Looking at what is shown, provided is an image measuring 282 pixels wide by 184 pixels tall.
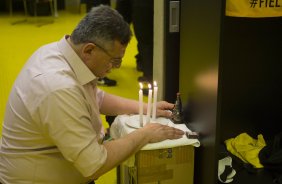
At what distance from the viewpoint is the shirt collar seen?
4.93 ft

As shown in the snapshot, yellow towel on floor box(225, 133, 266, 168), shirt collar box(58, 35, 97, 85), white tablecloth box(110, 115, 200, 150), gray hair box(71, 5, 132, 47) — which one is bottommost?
yellow towel on floor box(225, 133, 266, 168)

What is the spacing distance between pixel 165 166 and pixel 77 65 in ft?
1.89

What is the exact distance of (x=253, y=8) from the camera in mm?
1788

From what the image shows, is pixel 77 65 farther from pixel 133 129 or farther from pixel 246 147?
pixel 246 147

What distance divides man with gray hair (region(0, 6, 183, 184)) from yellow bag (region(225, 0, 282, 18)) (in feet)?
1.70

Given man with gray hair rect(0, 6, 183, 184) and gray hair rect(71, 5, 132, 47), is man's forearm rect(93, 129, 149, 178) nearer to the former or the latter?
man with gray hair rect(0, 6, 183, 184)

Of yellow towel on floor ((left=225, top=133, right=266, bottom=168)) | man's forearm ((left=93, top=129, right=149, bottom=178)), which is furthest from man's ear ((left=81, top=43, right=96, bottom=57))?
yellow towel on floor ((left=225, top=133, right=266, bottom=168))

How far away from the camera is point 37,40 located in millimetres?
5809

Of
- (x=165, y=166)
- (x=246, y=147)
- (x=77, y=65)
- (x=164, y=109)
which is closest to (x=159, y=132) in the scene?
(x=165, y=166)

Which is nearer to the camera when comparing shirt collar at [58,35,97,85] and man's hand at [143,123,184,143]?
shirt collar at [58,35,97,85]

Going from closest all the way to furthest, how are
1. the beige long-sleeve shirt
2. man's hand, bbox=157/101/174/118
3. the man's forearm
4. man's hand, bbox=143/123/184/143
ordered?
1. the beige long-sleeve shirt
2. the man's forearm
3. man's hand, bbox=143/123/184/143
4. man's hand, bbox=157/101/174/118

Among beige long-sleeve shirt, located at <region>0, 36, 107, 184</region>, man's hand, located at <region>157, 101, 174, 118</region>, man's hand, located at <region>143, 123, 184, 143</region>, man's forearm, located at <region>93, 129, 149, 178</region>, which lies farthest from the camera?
man's hand, located at <region>157, 101, 174, 118</region>

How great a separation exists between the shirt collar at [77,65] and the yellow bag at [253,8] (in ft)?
2.23

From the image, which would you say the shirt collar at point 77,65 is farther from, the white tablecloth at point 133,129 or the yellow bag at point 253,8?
the yellow bag at point 253,8
